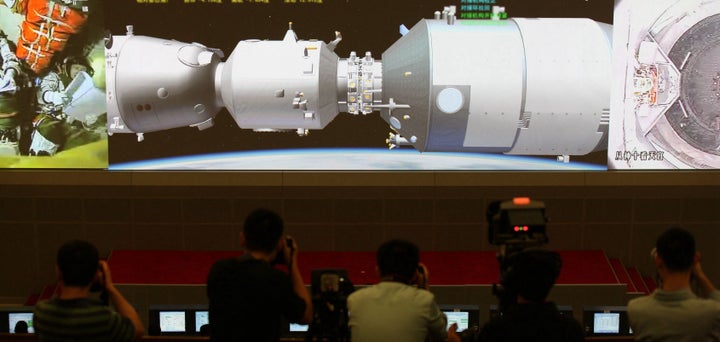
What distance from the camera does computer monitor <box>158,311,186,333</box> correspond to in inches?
182

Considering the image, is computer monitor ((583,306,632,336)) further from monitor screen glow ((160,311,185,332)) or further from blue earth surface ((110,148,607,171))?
monitor screen glow ((160,311,185,332))

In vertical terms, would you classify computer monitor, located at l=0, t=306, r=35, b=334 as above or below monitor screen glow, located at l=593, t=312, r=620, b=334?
above

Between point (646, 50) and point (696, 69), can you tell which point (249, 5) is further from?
point (696, 69)

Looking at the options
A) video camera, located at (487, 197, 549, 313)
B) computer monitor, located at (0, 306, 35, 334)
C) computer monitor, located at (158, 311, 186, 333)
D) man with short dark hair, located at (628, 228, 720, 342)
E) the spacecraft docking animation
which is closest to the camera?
man with short dark hair, located at (628, 228, 720, 342)

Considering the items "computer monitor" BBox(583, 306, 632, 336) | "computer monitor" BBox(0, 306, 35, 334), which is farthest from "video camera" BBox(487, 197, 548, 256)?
"computer monitor" BBox(0, 306, 35, 334)

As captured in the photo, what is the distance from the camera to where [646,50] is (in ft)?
17.0

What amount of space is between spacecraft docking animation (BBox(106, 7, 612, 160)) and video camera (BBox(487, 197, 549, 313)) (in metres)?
2.46

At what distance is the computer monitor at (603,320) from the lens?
15.2ft

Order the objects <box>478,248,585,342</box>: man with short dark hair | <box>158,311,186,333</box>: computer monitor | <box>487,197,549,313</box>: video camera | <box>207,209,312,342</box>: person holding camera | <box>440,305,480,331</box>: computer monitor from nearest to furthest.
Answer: <box>478,248,585,342</box>: man with short dark hair
<box>207,209,312,342</box>: person holding camera
<box>487,197,549,313</box>: video camera
<box>440,305,480,331</box>: computer monitor
<box>158,311,186,333</box>: computer monitor

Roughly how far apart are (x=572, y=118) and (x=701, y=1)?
123cm

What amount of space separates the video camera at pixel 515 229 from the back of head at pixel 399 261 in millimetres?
296

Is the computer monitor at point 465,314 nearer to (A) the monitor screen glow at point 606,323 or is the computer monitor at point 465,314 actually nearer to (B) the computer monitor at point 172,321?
(A) the monitor screen glow at point 606,323

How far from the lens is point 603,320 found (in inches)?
183

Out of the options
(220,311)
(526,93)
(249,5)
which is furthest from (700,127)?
(220,311)
